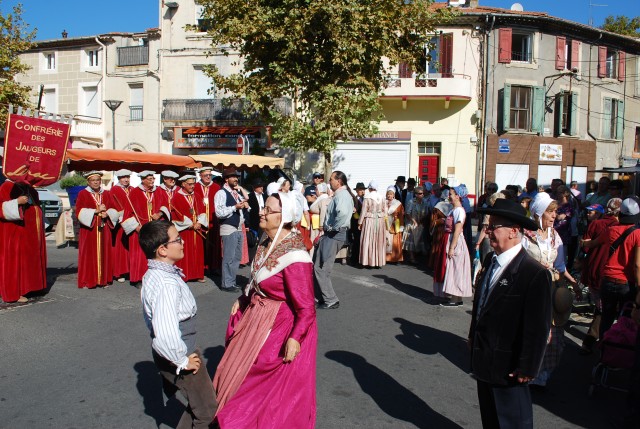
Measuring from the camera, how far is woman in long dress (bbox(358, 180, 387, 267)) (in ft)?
40.5

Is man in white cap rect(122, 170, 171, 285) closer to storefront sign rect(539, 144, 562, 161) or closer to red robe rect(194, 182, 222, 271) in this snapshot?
red robe rect(194, 182, 222, 271)

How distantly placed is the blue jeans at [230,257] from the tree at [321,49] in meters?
9.57

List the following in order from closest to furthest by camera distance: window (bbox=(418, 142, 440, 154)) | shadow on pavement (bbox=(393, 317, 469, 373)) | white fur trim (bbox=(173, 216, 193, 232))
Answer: shadow on pavement (bbox=(393, 317, 469, 373)), white fur trim (bbox=(173, 216, 193, 232)), window (bbox=(418, 142, 440, 154))

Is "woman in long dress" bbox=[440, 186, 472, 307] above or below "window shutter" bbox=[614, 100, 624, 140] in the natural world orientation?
below

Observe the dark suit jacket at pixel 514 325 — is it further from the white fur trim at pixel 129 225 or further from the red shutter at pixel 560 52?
the red shutter at pixel 560 52

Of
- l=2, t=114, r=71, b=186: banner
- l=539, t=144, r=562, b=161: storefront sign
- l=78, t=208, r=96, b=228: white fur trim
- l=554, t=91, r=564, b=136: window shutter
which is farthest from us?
l=554, t=91, r=564, b=136: window shutter

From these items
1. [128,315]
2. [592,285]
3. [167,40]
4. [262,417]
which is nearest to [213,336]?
[128,315]

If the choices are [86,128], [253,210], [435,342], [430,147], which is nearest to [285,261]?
[435,342]

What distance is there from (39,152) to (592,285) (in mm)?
7421

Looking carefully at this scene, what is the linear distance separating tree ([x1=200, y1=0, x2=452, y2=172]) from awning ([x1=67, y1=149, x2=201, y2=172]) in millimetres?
6232

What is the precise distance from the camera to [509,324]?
3551 mm

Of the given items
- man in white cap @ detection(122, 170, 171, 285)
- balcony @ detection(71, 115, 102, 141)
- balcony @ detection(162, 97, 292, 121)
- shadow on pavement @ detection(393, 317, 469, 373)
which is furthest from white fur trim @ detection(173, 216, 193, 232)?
balcony @ detection(71, 115, 102, 141)

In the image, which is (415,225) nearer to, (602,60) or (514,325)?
(514,325)

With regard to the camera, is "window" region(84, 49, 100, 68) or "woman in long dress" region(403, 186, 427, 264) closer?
"woman in long dress" region(403, 186, 427, 264)
